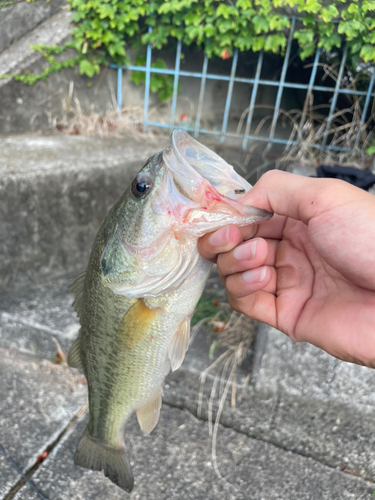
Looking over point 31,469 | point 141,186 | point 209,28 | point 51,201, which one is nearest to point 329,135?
point 209,28

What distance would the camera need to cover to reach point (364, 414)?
209 centimetres

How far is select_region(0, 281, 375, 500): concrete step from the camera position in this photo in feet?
6.54

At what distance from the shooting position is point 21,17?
371 centimetres

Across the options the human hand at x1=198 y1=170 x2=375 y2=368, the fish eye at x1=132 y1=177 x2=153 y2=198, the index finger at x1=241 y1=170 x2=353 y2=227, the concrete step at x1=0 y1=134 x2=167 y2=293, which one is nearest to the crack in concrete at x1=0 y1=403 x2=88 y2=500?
the concrete step at x1=0 y1=134 x2=167 y2=293

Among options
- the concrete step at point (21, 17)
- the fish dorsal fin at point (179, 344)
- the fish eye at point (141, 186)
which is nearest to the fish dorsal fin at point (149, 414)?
the fish dorsal fin at point (179, 344)

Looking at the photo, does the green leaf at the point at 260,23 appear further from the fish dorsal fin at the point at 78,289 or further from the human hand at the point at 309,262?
the fish dorsal fin at the point at 78,289

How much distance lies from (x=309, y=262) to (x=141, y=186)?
83cm

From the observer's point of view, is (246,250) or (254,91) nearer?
(246,250)

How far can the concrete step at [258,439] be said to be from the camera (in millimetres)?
1993

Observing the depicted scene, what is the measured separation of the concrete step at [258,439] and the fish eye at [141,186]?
1357mm

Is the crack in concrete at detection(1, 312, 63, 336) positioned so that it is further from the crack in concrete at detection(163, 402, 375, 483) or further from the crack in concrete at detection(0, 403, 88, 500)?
the crack in concrete at detection(163, 402, 375, 483)

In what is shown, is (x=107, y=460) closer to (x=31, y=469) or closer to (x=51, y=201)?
(x=31, y=469)

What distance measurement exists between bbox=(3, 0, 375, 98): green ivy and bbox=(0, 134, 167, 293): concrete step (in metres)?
1.01

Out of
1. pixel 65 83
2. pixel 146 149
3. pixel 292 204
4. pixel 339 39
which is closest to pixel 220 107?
pixel 146 149
